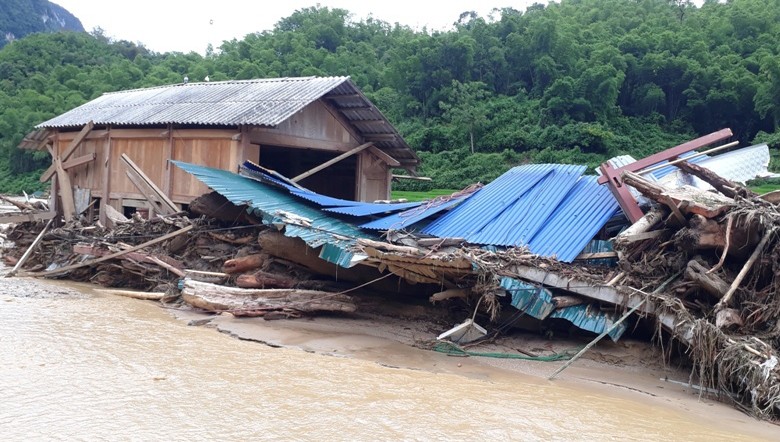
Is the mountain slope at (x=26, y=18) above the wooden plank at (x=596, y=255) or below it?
above

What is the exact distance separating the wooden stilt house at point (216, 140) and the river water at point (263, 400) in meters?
5.97

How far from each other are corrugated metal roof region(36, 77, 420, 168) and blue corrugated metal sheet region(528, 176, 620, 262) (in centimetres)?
582

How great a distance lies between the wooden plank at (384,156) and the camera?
16875 mm

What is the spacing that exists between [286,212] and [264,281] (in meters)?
1.23

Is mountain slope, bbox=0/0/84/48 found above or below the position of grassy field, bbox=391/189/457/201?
above

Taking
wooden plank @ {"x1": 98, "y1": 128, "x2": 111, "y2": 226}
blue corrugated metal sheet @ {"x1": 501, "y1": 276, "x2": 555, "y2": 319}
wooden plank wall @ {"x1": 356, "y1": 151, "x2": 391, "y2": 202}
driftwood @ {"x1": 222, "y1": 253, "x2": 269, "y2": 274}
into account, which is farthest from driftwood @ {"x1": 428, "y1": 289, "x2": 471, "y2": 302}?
wooden plank @ {"x1": 98, "y1": 128, "x2": 111, "y2": 226}

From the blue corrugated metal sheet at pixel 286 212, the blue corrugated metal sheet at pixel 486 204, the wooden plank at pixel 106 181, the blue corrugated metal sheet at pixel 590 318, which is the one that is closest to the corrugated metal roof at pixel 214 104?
the wooden plank at pixel 106 181

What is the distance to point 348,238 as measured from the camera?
33.3ft

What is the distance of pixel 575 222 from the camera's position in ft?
32.4

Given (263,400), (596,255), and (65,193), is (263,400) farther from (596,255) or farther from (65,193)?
(65,193)

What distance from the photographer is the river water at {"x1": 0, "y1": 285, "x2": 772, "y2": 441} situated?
5949 mm

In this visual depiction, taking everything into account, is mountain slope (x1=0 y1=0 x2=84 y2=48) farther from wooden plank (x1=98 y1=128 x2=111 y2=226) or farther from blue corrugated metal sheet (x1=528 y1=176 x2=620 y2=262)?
blue corrugated metal sheet (x1=528 y1=176 x2=620 y2=262)

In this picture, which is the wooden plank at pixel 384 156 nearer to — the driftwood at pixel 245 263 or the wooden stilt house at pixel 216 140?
the wooden stilt house at pixel 216 140

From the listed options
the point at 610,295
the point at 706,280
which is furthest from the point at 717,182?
the point at 610,295
